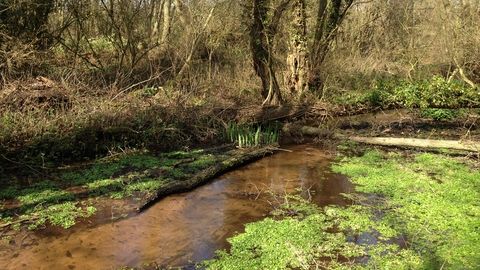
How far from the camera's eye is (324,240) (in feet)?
16.8

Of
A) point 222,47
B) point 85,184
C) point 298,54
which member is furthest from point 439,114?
A: point 85,184

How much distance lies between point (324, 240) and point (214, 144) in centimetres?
541

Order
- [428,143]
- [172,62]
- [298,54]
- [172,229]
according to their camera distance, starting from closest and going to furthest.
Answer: [172,229] < [428,143] < [172,62] < [298,54]

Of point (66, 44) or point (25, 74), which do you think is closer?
point (25, 74)

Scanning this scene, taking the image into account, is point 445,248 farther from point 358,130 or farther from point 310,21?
point 310,21

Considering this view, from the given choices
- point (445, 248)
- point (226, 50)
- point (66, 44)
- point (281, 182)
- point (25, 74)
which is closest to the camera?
point (445, 248)

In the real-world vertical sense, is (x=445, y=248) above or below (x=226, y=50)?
below

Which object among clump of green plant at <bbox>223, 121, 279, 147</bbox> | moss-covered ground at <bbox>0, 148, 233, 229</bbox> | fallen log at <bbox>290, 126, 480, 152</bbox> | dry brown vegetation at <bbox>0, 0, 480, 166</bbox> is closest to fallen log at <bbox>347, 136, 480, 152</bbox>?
fallen log at <bbox>290, 126, 480, 152</bbox>

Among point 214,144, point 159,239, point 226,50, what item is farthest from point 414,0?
point 159,239

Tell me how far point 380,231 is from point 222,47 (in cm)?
1313

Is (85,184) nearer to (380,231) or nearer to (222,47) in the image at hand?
(380,231)

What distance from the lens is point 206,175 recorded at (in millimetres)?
7555

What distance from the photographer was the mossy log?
6.41 metres

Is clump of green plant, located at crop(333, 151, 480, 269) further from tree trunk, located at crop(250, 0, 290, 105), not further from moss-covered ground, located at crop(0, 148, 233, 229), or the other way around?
tree trunk, located at crop(250, 0, 290, 105)
